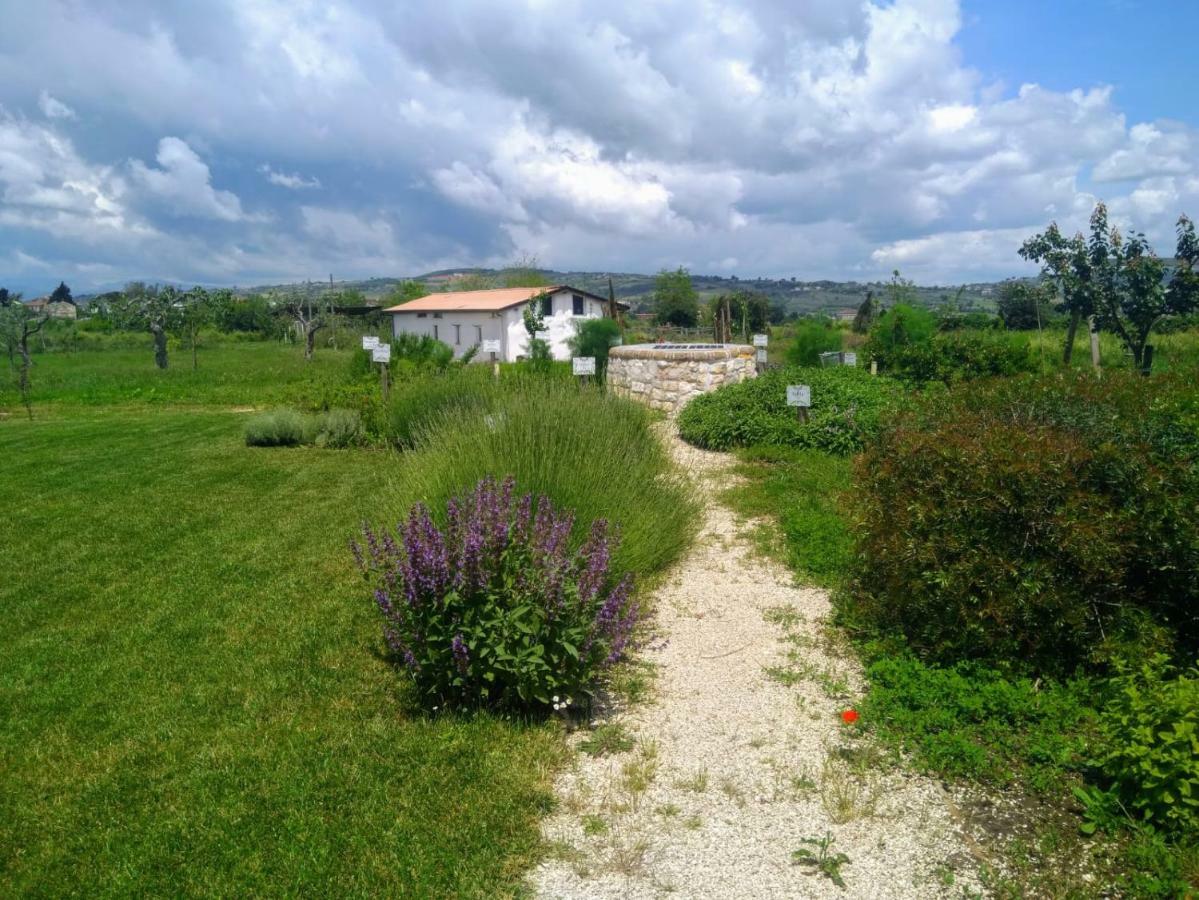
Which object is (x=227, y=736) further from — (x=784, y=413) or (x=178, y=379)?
(x=178, y=379)

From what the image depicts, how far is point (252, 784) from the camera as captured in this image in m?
3.24

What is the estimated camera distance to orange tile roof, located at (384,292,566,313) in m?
39.1

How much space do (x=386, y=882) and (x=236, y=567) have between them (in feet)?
13.5

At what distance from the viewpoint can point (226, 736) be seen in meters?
3.65

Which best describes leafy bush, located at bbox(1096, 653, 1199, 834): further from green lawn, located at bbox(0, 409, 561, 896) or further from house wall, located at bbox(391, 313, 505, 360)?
house wall, located at bbox(391, 313, 505, 360)

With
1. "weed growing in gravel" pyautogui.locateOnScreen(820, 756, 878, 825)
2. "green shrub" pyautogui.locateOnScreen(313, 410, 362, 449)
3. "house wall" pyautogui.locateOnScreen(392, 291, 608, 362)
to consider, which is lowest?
"weed growing in gravel" pyautogui.locateOnScreen(820, 756, 878, 825)

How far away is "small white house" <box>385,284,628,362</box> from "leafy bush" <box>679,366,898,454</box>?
85.2 ft

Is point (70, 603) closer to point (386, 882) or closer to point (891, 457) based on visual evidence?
point (386, 882)

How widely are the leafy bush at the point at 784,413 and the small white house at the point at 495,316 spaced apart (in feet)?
85.2

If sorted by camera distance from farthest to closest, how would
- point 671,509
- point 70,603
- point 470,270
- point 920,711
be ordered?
point 470,270, point 671,509, point 70,603, point 920,711

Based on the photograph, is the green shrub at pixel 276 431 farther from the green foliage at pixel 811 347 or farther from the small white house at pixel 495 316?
the small white house at pixel 495 316

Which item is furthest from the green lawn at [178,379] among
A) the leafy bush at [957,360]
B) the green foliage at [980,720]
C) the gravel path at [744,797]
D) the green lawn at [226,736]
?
the green foliage at [980,720]

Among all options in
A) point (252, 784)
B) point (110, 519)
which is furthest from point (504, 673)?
point (110, 519)

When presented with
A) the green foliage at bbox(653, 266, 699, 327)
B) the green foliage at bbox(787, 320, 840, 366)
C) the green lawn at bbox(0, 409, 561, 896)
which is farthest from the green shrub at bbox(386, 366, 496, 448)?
the green foliage at bbox(653, 266, 699, 327)
